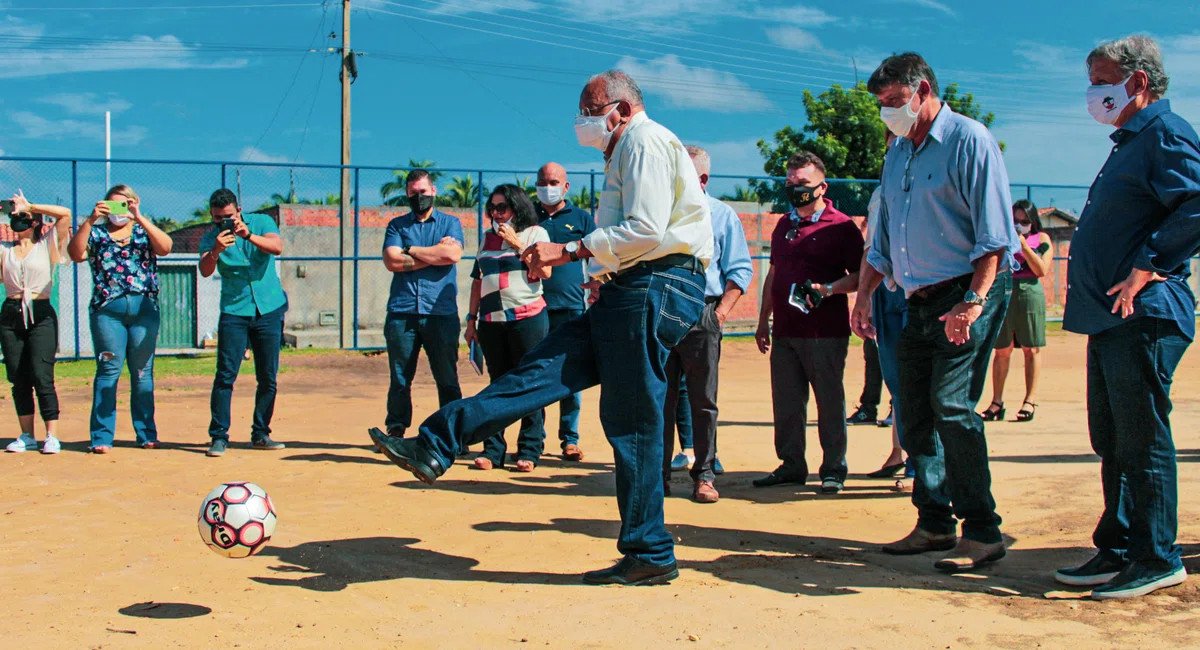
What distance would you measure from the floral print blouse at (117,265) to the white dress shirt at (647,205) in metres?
4.82

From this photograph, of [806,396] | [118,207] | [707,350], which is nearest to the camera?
[707,350]

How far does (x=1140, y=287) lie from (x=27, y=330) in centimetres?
726

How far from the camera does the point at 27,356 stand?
25.0 ft

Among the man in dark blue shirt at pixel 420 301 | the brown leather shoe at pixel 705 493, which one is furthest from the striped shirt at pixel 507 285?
the brown leather shoe at pixel 705 493

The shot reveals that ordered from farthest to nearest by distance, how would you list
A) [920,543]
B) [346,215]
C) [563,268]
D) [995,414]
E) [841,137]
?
[841,137]
[346,215]
[995,414]
[563,268]
[920,543]

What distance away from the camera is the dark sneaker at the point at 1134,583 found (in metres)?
3.88

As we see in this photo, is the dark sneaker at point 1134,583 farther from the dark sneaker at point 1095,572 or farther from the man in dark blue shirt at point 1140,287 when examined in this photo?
the dark sneaker at point 1095,572

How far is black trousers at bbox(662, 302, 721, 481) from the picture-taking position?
6016mm

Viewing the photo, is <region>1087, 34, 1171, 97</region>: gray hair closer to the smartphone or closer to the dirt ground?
the dirt ground

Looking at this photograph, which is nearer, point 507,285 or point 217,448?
point 507,285

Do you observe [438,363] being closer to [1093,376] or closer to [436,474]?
[436,474]

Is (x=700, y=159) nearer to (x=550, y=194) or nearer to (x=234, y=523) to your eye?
→ (x=550, y=194)

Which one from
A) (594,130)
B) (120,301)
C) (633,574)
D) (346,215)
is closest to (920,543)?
(633,574)

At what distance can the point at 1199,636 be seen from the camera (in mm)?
3424
